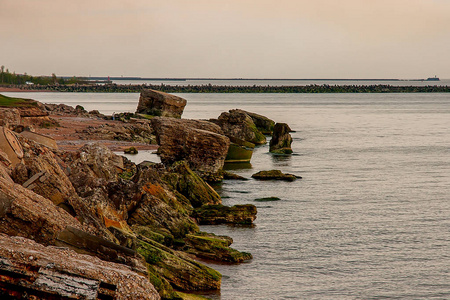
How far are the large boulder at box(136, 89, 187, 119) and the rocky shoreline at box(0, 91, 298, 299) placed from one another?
31.5 metres

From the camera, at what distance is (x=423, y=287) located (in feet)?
53.2

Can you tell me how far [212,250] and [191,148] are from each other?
15085mm

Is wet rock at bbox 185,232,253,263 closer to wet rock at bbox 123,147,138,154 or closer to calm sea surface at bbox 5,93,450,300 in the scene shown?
calm sea surface at bbox 5,93,450,300

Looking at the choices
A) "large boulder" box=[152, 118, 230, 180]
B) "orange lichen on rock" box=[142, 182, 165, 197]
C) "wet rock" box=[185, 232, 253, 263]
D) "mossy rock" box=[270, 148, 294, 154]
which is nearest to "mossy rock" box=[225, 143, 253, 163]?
"mossy rock" box=[270, 148, 294, 154]

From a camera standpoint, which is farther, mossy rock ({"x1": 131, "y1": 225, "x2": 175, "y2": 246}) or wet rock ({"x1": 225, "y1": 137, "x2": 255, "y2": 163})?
wet rock ({"x1": 225, "y1": 137, "x2": 255, "y2": 163})

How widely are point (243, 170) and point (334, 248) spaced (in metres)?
18.6

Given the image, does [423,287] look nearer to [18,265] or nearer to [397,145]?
[18,265]

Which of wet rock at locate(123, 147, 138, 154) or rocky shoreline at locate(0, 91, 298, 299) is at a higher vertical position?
rocky shoreline at locate(0, 91, 298, 299)

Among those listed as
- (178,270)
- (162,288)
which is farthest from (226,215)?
(162,288)

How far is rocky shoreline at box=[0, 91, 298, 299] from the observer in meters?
8.31

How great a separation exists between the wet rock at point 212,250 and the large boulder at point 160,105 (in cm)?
4886

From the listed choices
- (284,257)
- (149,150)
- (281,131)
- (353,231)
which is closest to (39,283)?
(284,257)

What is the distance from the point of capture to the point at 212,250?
59.9 feet

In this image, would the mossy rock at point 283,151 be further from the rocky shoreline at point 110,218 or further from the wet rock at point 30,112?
the wet rock at point 30,112
